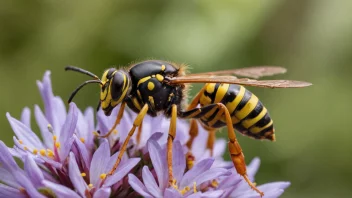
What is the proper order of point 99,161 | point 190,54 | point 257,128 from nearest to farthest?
1. point 99,161
2. point 257,128
3. point 190,54

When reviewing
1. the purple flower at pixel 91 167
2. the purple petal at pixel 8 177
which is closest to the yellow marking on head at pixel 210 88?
the purple flower at pixel 91 167

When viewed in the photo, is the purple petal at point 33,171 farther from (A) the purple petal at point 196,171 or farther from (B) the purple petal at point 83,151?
(A) the purple petal at point 196,171

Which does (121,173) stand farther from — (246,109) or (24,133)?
(246,109)

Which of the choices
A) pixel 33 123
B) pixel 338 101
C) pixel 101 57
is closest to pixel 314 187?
pixel 338 101

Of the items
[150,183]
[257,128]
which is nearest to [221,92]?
[257,128]

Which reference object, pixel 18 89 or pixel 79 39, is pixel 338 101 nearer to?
pixel 79 39

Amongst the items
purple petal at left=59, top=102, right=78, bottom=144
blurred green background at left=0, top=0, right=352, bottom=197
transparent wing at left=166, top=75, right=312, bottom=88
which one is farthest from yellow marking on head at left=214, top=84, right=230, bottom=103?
blurred green background at left=0, top=0, right=352, bottom=197

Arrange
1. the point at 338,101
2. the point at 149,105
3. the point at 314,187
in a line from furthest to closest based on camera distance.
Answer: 1. the point at 338,101
2. the point at 314,187
3. the point at 149,105
